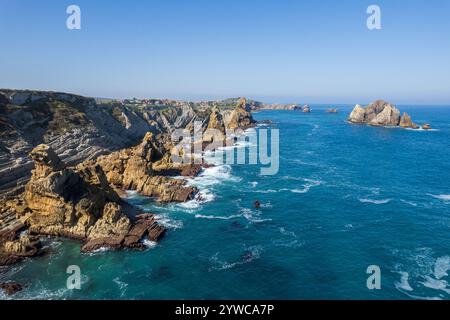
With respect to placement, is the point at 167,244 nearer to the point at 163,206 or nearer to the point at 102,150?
the point at 163,206

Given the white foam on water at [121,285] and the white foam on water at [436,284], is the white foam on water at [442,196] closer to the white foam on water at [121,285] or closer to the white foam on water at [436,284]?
the white foam on water at [436,284]

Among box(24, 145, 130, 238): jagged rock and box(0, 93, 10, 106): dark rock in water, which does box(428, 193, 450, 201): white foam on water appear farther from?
box(0, 93, 10, 106): dark rock in water

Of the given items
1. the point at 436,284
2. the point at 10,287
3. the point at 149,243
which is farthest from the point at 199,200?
the point at 436,284

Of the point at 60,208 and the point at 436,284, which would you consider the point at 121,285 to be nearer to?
the point at 60,208

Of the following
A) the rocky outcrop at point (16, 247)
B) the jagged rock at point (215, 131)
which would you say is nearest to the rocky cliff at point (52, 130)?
the rocky outcrop at point (16, 247)

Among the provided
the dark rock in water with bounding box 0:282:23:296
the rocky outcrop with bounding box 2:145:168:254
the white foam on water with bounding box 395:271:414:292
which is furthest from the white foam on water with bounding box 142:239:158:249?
the white foam on water with bounding box 395:271:414:292

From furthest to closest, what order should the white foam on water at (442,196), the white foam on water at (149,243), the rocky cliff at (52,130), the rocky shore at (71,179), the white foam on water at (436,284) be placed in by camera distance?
the rocky cliff at (52,130) < the white foam on water at (442,196) < the rocky shore at (71,179) < the white foam on water at (149,243) < the white foam on water at (436,284)
